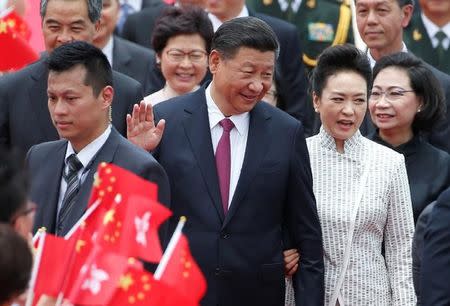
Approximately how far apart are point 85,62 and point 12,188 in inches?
101

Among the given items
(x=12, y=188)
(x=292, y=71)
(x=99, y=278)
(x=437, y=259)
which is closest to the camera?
(x=12, y=188)

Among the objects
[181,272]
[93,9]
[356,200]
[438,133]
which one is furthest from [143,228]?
[438,133]

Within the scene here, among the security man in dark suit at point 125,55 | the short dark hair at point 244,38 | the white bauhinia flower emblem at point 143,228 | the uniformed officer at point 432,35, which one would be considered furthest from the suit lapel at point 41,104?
the uniformed officer at point 432,35

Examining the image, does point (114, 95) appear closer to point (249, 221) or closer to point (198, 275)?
point (249, 221)

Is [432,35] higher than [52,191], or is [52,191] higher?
[432,35]

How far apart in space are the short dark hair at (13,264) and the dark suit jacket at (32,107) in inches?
150

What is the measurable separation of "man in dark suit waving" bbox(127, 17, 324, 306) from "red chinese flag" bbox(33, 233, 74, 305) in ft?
6.09

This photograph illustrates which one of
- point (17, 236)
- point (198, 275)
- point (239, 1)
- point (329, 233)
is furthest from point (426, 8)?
point (17, 236)

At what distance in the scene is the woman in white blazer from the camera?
29.6 feet

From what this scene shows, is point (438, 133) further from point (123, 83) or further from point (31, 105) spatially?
point (31, 105)

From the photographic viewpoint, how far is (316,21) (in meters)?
12.3

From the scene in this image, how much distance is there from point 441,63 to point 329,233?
316 cm

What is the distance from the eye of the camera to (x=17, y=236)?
5.49m

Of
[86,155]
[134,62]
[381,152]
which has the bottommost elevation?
[381,152]
